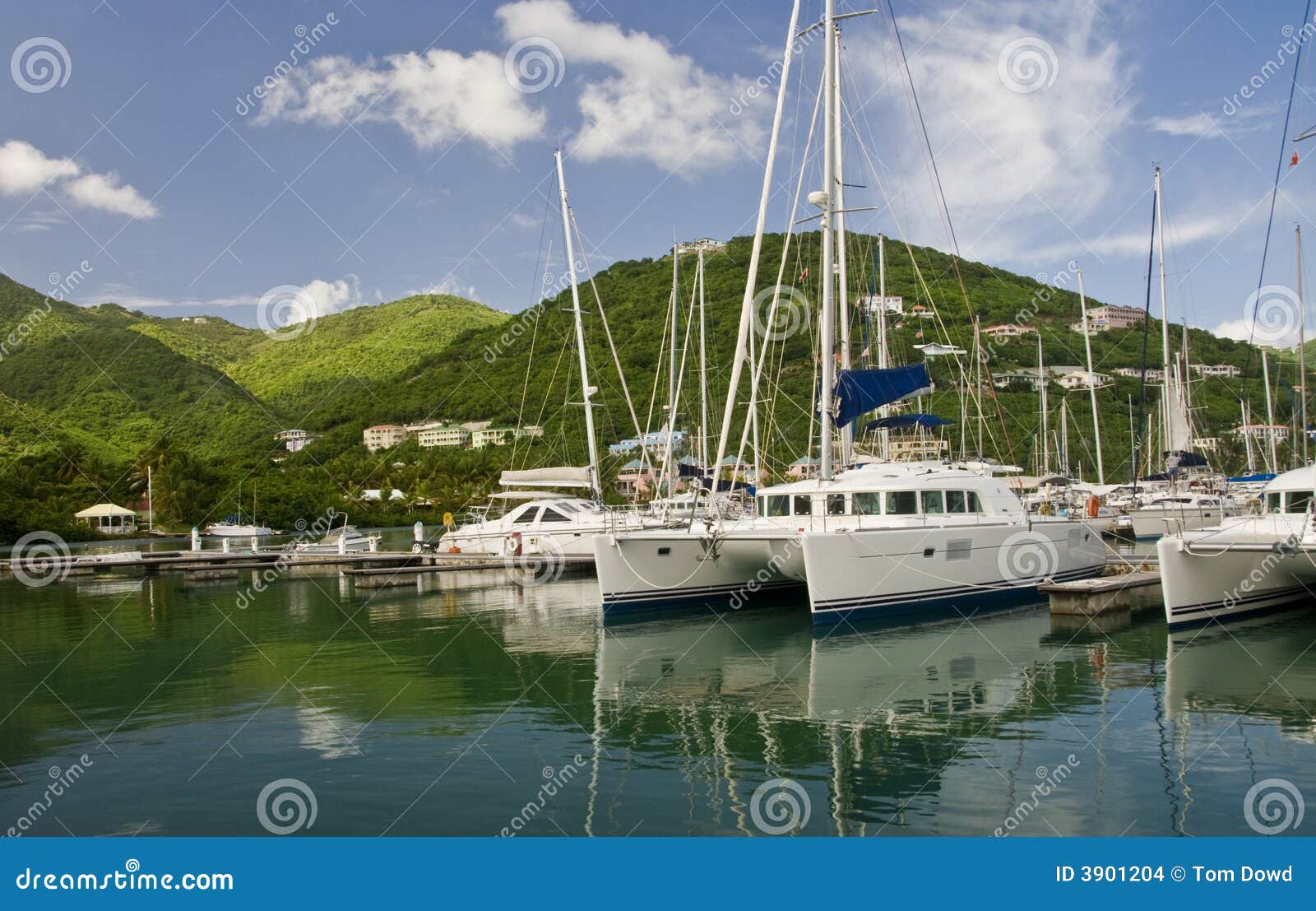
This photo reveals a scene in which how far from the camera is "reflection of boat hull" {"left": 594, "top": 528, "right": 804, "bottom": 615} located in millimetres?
20062

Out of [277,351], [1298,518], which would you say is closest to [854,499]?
[1298,518]

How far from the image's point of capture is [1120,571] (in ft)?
82.5

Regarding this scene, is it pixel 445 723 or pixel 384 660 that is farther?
pixel 384 660

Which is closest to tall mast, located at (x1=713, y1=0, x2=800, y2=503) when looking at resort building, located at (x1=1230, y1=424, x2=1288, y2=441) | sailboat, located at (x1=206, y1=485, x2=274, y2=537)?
resort building, located at (x1=1230, y1=424, x2=1288, y2=441)

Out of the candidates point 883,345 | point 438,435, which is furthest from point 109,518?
point 883,345

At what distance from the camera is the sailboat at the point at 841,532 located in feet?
61.5

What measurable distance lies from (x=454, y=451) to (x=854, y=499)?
257 ft

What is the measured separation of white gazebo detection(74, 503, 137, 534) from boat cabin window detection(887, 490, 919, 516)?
54.6m

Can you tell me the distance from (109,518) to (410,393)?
37.7 meters

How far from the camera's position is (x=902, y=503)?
19.7m

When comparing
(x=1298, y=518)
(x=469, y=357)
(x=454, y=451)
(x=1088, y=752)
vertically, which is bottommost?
(x=1088, y=752)

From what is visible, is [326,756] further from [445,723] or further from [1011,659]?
[1011,659]

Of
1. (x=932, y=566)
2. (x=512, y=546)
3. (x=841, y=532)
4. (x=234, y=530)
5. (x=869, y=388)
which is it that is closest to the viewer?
(x=841, y=532)

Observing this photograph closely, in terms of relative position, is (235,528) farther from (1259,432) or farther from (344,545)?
(1259,432)
